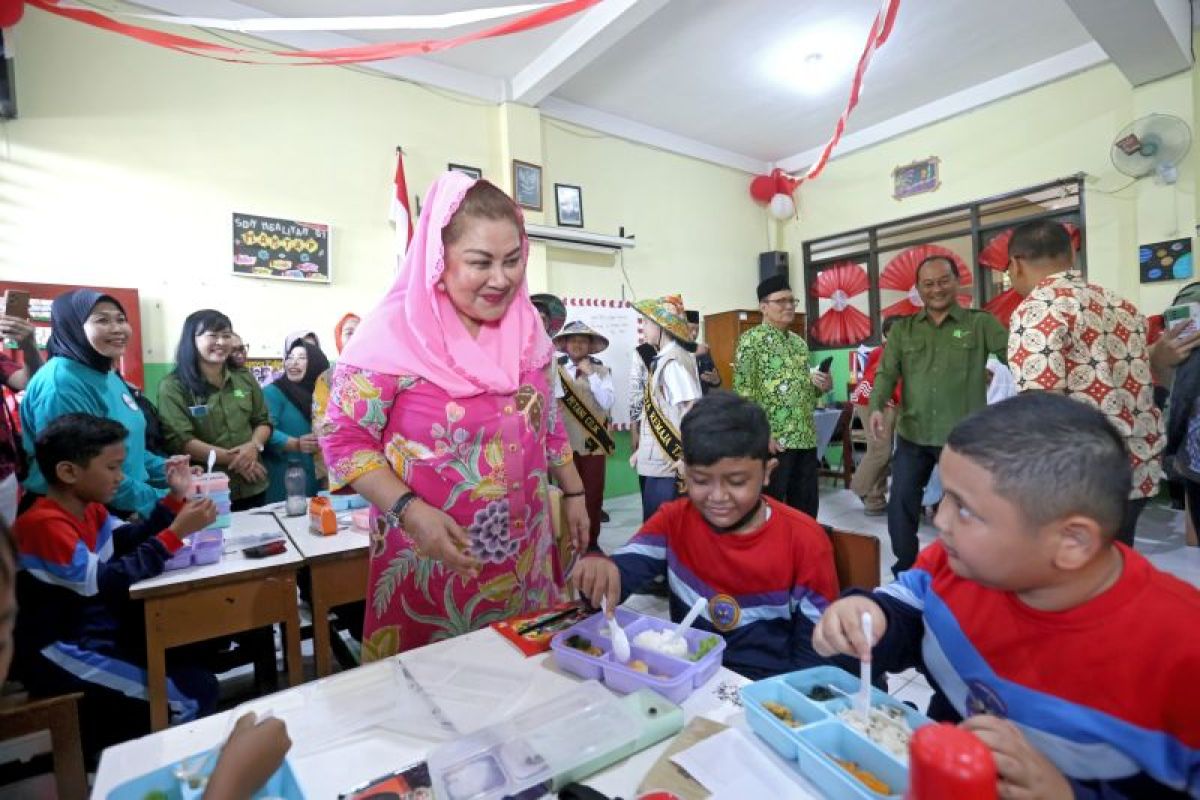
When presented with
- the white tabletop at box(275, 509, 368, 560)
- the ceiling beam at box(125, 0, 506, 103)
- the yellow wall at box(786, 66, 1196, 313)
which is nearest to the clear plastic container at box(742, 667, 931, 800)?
the white tabletop at box(275, 509, 368, 560)

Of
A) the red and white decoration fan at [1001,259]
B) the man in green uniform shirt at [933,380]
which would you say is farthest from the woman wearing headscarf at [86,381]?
the red and white decoration fan at [1001,259]

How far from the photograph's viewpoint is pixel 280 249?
4.11 meters

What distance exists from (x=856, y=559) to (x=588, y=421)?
196 cm

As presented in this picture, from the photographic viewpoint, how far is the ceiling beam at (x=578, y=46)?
397 cm

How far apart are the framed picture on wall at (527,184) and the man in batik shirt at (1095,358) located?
398 centimetres

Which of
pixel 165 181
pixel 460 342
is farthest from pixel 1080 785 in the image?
pixel 165 181

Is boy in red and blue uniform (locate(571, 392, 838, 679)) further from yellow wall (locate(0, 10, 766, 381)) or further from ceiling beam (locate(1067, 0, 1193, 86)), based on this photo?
ceiling beam (locate(1067, 0, 1193, 86))

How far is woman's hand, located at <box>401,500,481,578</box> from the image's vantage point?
107cm

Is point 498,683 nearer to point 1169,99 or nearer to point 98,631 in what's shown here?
point 98,631

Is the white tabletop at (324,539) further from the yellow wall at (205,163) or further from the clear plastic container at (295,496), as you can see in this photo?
the yellow wall at (205,163)

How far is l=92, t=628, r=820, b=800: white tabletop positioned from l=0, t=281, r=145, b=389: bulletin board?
3.25m

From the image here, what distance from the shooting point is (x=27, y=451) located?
2.22 meters

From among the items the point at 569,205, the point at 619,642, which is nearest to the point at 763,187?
the point at 569,205

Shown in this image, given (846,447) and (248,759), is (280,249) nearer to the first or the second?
(248,759)
